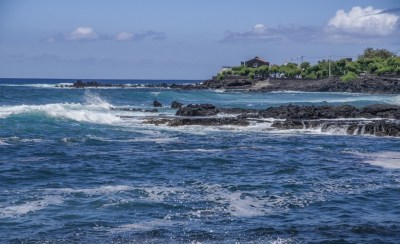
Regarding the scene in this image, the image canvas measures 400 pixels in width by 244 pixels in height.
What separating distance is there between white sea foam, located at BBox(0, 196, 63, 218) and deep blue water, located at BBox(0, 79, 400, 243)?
0.02 meters

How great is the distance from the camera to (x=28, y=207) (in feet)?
49.0

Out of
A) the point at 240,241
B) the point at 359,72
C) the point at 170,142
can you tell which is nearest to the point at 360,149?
the point at 170,142

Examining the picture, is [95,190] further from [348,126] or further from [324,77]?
[324,77]

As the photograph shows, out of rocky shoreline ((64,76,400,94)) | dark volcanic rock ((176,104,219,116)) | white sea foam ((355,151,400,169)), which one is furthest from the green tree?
white sea foam ((355,151,400,169))

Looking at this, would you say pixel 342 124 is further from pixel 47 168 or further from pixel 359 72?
pixel 359 72

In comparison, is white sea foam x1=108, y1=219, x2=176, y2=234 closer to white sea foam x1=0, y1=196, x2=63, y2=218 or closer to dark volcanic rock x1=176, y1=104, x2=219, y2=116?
white sea foam x1=0, y1=196, x2=63, y2=218

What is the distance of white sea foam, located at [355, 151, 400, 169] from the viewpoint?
73.9ft

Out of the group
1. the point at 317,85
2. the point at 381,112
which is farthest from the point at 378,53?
the point at 381,112

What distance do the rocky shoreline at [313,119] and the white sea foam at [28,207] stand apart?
2152 centimetres

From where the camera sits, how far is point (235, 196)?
657 inches

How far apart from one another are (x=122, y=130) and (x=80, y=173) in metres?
15.5

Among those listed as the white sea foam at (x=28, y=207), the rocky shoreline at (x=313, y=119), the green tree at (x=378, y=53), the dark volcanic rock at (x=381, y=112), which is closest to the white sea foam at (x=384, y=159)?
the rocky shoreline at (x=313, y=119)

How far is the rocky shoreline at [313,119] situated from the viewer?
34625mm

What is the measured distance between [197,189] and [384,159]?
9.37 meters
